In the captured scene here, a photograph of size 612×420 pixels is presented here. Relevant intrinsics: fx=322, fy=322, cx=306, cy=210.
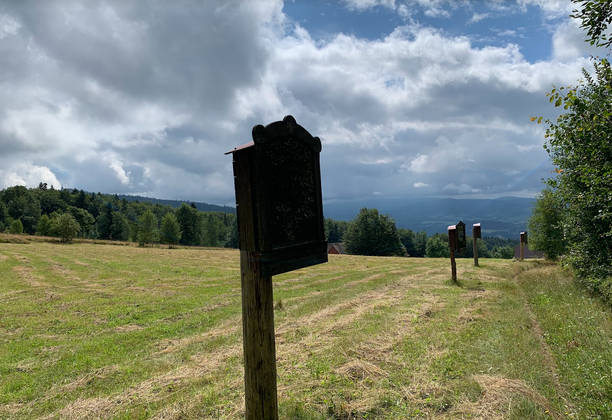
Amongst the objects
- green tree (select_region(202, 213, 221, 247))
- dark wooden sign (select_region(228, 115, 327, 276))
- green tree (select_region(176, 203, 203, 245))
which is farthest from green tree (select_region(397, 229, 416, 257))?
dark wooden sign (select_region(228, 115, 327, 276))

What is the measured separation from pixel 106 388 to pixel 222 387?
7.05 ft

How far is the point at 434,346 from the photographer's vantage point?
23.0 feet

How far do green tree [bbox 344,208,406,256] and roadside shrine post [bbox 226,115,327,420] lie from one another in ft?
252

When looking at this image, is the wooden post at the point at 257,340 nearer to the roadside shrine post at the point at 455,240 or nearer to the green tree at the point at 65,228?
the roadside shrine post at the point at 455,240

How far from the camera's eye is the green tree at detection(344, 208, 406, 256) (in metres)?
78.2

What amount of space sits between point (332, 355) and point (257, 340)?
11.3 ft

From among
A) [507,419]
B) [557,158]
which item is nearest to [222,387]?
[507,419]

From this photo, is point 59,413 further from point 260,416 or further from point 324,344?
point 324,344

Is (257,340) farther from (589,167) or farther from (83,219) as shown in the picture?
(83,219)

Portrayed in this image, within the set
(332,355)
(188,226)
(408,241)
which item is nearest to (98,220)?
(188,226)

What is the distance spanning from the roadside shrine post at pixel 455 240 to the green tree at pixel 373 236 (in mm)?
61969

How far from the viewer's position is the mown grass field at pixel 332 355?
484cm

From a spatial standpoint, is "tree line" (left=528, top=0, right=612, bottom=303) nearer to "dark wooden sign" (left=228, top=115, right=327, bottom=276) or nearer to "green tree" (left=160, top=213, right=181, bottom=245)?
"dark wooden sign" (left=228, top=115, right=327, bottom=276)

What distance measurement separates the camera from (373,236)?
262 ft
